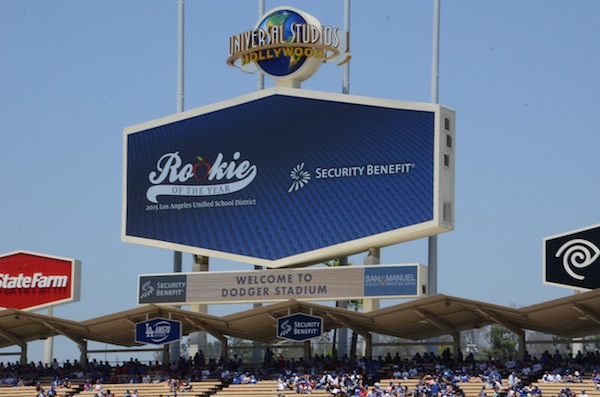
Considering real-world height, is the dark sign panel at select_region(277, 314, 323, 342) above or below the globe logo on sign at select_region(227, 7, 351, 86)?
below

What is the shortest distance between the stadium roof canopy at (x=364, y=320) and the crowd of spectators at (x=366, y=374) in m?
0.85

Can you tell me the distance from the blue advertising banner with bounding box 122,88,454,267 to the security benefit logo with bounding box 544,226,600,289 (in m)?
3.26

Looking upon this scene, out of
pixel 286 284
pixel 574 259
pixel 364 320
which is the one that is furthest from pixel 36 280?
pixel 574 259

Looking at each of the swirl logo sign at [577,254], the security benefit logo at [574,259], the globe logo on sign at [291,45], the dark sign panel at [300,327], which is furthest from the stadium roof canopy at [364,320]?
the globe logo on sign at [291,45]

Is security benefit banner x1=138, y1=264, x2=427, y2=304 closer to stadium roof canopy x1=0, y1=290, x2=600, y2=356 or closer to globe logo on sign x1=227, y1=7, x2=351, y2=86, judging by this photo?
stadium roof canopy x1=0, y1=290, x2=600, y2=356

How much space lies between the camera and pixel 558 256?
38062mm

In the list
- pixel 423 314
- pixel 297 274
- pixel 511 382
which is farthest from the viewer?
pixel 297 274

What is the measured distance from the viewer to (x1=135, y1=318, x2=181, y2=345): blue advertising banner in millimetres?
39719

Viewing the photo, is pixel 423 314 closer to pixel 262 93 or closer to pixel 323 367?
pixel 323 367

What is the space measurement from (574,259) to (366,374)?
6909mm

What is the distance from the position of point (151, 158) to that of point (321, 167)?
6.70 metres

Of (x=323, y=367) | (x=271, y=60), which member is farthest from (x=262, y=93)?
(x=323, y=367)

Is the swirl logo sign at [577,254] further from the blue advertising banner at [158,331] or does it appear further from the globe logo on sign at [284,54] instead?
the blue advertising banner at [158,331]

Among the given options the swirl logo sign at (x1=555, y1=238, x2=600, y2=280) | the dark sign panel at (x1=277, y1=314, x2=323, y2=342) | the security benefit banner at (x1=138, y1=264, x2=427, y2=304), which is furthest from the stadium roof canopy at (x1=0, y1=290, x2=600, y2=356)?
the swirl logo sign at (x1=555, y1=238, x2=600, y2=280)
